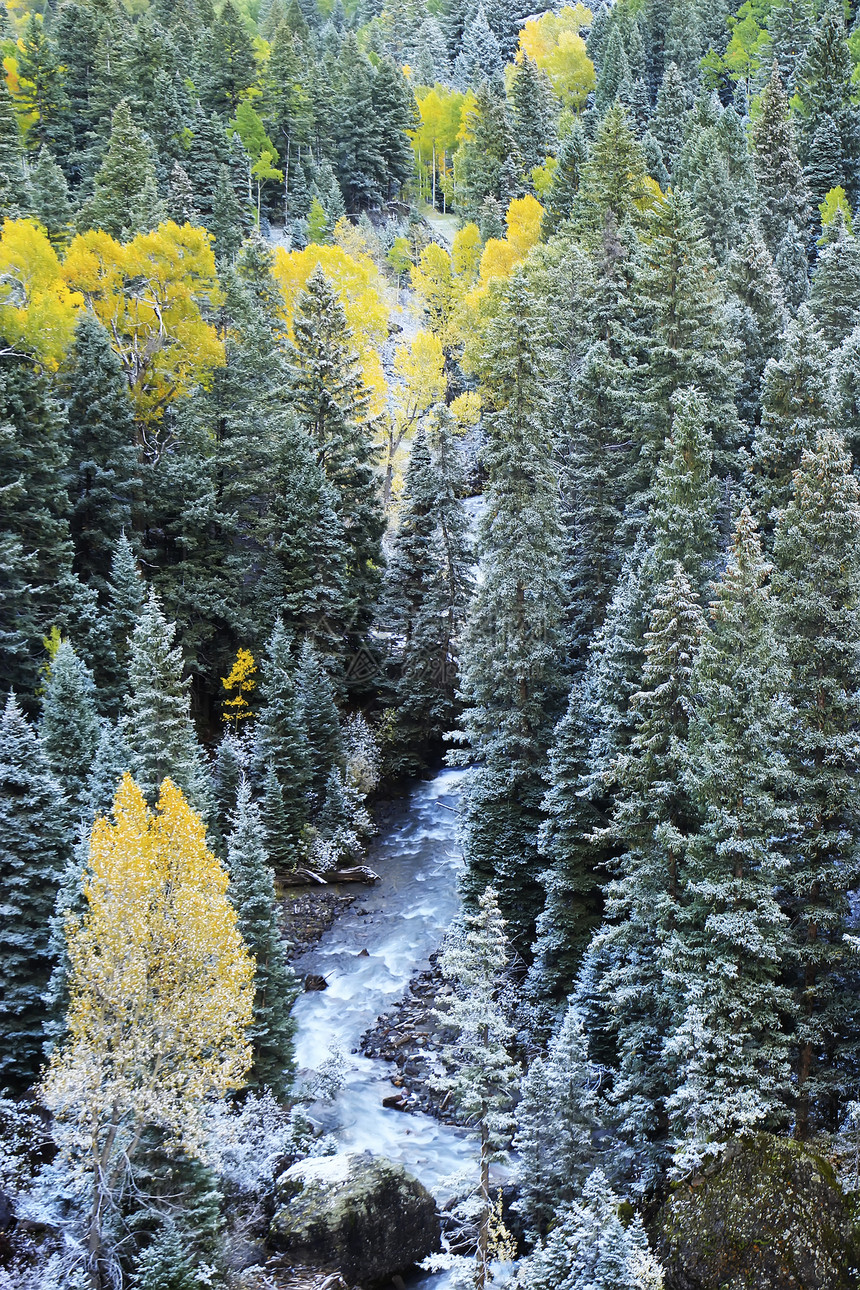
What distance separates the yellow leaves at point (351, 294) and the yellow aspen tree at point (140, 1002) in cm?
3533

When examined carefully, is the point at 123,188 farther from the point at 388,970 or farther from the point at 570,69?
the point at 570,69

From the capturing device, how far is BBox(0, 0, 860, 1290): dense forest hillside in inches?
689

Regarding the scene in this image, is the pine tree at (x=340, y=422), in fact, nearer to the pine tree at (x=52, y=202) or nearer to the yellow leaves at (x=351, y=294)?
the yellow leaves at (x=351, y=294)

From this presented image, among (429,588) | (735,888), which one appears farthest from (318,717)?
(735,888)

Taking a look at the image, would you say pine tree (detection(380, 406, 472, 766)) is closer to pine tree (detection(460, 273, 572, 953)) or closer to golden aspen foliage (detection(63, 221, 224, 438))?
pine tree (detection(460, 273, 572, 953))

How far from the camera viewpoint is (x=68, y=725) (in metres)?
28.4

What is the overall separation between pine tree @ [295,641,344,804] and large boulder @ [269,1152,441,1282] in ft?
60.5

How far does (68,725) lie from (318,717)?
471 inches

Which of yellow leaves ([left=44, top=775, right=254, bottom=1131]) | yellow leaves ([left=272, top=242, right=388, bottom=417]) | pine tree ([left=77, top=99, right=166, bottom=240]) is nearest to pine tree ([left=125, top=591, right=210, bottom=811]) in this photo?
yellow leaves ([left=44, top=775, right=254, bottom=1131])

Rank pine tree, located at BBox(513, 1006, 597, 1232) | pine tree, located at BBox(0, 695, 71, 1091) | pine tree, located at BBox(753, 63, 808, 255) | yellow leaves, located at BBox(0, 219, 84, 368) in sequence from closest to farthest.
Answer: pine tree, located at BBox(513, 1006, 597, 1232) → pine tree, located at BBox(0, 695, 71, 1091) → yellow leaves, located at BBox(0, 219, 84, 368) → pine tree, located at BBox(753, 63, 808, 255)

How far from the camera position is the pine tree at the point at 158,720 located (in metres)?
25.8

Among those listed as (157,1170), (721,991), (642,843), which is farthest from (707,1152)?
(157,1170)

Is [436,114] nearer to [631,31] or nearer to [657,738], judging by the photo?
[631,31]

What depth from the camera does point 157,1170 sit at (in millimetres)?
18219
